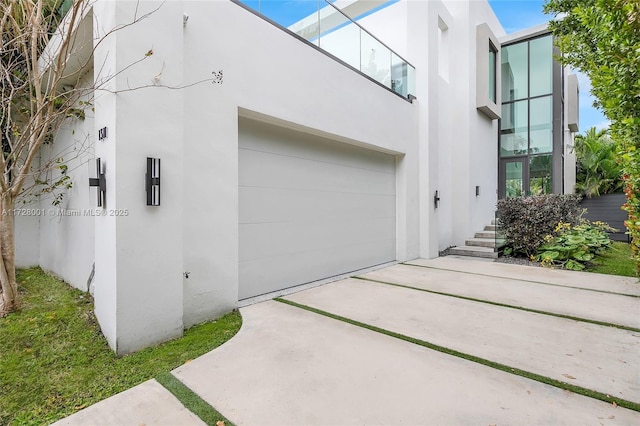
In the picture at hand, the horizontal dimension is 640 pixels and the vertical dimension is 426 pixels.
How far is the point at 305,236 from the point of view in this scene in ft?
16.0

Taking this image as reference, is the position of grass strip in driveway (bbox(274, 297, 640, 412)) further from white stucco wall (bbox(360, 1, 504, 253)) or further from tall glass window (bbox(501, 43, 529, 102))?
tall glass window (bbox(501, 43, 529, 102))

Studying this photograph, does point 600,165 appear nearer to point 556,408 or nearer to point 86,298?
point 556,408

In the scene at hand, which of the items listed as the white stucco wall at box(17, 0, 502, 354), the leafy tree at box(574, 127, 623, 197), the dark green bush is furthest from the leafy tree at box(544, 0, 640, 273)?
the leafy tree at box(574, 127, 623, 197)

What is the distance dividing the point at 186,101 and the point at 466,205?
7551 mm

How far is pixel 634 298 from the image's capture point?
4.14 metres

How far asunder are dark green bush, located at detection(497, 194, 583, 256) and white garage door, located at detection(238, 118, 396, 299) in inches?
117

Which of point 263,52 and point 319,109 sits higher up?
point 263,52

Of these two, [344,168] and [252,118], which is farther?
[344,168]

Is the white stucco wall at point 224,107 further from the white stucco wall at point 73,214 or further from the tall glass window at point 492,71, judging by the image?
the tall glass window at point 492,71

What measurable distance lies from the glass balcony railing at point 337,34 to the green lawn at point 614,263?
5134 mm

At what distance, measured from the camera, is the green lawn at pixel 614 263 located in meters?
5.67

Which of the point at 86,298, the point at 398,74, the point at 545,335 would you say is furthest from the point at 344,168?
the point at 86,298

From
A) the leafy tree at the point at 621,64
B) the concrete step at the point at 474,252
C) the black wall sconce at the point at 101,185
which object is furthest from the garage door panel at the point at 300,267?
the leafy tree at the point at 621,64

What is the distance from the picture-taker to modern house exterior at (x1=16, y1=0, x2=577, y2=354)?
269 centimetres
